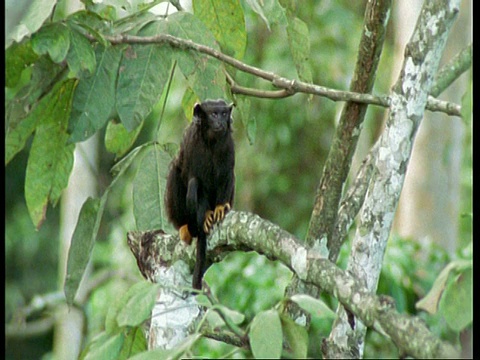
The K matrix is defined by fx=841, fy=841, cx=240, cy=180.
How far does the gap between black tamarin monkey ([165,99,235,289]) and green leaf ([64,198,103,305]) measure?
21.5 inches

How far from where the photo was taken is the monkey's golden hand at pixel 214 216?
113 inches

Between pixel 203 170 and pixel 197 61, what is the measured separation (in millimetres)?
725

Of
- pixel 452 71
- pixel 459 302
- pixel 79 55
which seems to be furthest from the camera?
pixel 452 71

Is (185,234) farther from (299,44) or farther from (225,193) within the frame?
(299,44)

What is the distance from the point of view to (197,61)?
2.73 meters

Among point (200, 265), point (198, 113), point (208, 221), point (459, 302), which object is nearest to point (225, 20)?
point (198, 113)

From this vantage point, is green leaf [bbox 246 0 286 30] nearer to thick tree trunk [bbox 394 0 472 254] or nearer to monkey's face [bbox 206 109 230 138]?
monkey's face [bbox 206 109 230 138]

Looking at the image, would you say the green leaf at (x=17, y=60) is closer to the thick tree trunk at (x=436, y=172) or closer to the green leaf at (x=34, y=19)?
the green leaf at (x=34, y=19)

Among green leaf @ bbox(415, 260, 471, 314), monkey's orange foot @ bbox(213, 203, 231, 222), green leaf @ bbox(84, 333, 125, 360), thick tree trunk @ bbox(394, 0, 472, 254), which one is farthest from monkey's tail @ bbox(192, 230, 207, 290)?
thick tree trunk @ bbox(394, 0, 472, 254)

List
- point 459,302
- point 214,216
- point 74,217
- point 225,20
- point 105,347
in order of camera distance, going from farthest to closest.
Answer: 1. point 74,217
2. point 214,216
3. point 225,20
4. point 105,347
5. point 459,302

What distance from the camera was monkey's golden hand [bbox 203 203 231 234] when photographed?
9.40 ft

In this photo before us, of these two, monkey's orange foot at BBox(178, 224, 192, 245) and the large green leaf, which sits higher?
the large green leaf

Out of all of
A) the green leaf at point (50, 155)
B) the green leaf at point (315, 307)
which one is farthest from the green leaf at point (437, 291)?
the green leaf at point (50, 155)

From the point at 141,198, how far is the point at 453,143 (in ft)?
22.9
